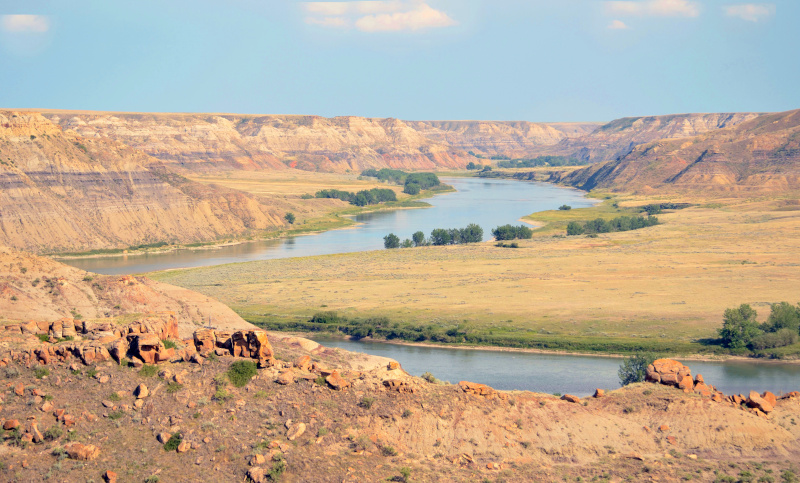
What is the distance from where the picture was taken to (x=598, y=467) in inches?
867

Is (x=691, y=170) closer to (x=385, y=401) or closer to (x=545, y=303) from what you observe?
(x=545, y=303)

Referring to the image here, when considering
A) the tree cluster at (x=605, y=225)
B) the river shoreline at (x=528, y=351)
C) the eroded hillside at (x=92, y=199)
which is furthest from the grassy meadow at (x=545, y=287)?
the eroded hillside at (x=92, y=199)

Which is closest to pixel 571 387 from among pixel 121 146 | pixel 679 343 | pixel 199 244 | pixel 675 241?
pixel 679 343

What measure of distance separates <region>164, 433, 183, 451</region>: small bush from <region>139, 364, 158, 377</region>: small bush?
9.07ft

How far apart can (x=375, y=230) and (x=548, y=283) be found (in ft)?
166

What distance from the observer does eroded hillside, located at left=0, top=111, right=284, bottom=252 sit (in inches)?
3538

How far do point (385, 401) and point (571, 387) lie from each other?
1907 cm

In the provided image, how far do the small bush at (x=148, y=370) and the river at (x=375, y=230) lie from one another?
182 feet

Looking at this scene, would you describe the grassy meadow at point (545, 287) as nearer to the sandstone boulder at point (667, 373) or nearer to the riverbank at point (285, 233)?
the riverbank at point (285, 233)

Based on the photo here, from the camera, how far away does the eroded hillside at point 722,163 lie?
146 meters

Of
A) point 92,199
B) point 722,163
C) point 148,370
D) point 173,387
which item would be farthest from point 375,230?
point 173,387

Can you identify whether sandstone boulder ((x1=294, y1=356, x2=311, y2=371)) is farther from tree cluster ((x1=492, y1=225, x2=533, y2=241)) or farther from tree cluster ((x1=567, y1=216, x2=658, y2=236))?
tree cluster ((x1=567, y1=216, x2=658, y2=236))

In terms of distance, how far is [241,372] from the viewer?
77.4ft

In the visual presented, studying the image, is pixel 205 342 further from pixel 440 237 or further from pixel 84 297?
pixel 440 237
